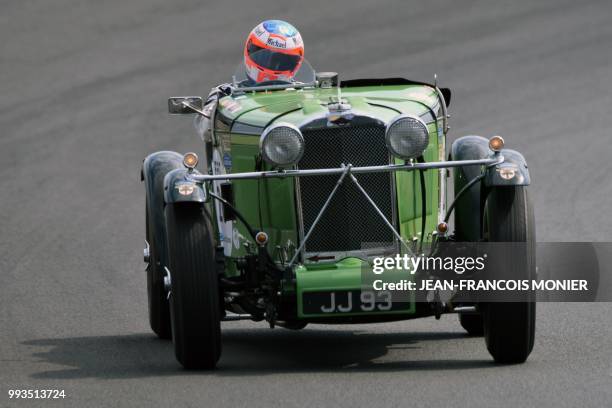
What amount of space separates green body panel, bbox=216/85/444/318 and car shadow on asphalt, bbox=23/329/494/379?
23.3 inches

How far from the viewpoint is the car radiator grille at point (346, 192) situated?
8.76m

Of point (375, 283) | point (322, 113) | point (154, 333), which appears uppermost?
point (322, 113)

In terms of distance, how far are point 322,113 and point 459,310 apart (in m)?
1.39

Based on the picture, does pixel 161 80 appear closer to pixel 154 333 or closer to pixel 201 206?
pixel 154 333

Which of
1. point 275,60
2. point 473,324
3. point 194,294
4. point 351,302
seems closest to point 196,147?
point 275,60

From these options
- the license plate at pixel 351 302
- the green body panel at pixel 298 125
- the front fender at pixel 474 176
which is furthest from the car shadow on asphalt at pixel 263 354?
the front fender at pixel 474 176

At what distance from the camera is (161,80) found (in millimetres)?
21234

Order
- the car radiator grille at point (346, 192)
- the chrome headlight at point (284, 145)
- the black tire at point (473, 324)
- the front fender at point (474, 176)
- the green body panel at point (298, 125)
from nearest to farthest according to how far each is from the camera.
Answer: the chrome headlight at point (284, 145) → the front fender at point (474, 176) → the car radiator grille at point (346, 192) → the green body panel at point (298, 125) → the black tire at point (473, 324)

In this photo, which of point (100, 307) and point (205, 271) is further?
point (100, 307)

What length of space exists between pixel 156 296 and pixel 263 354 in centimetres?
128

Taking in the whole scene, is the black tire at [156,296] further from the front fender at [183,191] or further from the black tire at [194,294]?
the black tire at [194,294]

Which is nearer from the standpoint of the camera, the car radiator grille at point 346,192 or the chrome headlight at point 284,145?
the chrome headlight at point 284,145

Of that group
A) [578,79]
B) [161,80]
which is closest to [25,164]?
[161,80]

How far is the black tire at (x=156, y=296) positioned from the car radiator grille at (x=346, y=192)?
5.45ft
